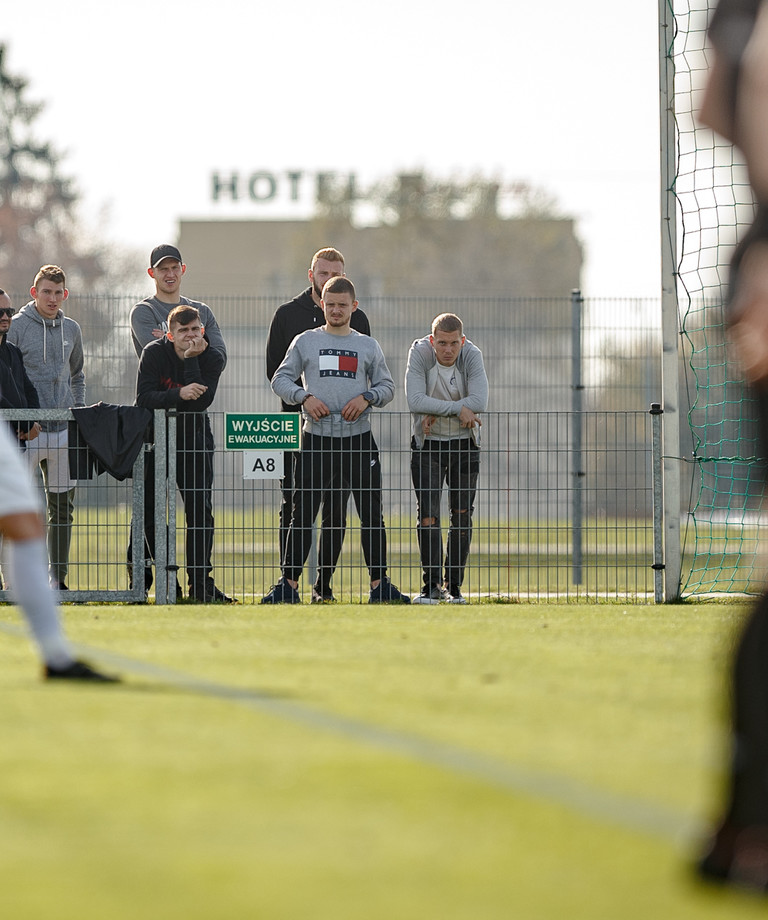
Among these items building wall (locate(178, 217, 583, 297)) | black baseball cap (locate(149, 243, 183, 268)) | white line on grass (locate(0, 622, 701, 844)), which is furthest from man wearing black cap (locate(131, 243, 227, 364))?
building wall (locate(178, 217, 583, 297))

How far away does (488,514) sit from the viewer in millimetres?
9945

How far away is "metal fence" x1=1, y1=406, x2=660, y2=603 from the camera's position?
31.7 feet

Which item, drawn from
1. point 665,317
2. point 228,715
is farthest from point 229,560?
point 228,715

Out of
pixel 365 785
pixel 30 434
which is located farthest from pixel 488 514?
pixel 365 785

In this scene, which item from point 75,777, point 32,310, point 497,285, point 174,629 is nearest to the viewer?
point 75,777

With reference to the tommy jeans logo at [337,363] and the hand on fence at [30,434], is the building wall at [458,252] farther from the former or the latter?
the hand on fence at [30,434]

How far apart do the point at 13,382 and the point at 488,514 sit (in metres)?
3.12

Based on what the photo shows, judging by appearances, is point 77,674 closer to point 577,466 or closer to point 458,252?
point 577,466

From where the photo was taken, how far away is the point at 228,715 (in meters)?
4.37

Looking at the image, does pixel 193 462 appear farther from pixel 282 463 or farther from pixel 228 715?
pixel 228 715

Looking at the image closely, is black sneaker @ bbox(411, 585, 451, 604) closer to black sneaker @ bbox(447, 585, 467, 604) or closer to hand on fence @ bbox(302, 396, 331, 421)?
black sneaker @ bbox(447, 585, 467, 604)

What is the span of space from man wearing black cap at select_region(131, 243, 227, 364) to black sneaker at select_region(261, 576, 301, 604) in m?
1.54

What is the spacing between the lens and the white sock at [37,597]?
16.2 feet

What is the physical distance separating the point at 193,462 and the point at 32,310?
154 centimetres
